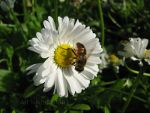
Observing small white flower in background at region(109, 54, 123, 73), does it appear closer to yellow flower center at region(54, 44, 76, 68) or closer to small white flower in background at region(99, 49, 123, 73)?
small white flower in background at region(99, 49, 123, 73)

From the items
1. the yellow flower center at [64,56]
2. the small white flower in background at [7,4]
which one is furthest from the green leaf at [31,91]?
the small white flower in background at [7,4]

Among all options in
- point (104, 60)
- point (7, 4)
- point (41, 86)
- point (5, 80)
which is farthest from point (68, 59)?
point (104, 60)

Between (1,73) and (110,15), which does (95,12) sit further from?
(1,73)

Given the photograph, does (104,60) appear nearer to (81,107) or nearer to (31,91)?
(81,107)

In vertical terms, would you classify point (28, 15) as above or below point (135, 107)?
above

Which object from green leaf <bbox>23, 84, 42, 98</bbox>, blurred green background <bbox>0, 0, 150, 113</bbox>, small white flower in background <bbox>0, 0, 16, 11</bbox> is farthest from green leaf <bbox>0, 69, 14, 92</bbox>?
small white flower in background <bbox>0, 0, 16, 11</bbox>

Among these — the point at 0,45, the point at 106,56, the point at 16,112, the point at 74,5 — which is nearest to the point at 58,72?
the point at 16,112
